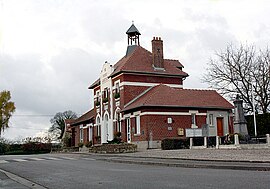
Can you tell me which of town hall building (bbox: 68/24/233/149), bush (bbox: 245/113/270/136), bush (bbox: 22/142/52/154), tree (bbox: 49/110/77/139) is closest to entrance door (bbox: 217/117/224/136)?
town hall building (bbox: 68/24/233/149)

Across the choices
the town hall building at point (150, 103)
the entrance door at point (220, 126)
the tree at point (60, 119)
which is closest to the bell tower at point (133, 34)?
the town hall building at point (150, 103)

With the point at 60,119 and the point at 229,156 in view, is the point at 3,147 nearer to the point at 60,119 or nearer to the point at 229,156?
the point at 60,119

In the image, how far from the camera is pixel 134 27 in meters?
49.5

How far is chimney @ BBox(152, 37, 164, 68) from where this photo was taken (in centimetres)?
4447

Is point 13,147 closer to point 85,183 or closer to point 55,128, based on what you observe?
point 55,128

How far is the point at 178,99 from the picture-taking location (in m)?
39.8

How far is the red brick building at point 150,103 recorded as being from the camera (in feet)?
125

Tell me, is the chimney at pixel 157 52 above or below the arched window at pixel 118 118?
above

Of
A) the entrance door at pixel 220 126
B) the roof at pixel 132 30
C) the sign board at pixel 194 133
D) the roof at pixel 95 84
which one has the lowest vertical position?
the sign board at pixel 194 133

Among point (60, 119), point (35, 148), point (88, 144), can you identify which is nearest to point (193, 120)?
point (88, 144)

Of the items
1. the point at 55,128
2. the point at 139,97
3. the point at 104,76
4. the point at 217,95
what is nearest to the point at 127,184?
the point at 139,97

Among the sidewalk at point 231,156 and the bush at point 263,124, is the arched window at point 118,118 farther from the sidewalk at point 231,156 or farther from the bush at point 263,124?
the sidewalk at point 231,156

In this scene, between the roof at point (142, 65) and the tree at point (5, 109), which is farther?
the tree at point (5, 109)

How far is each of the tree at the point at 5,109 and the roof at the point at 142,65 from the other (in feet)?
85.1
